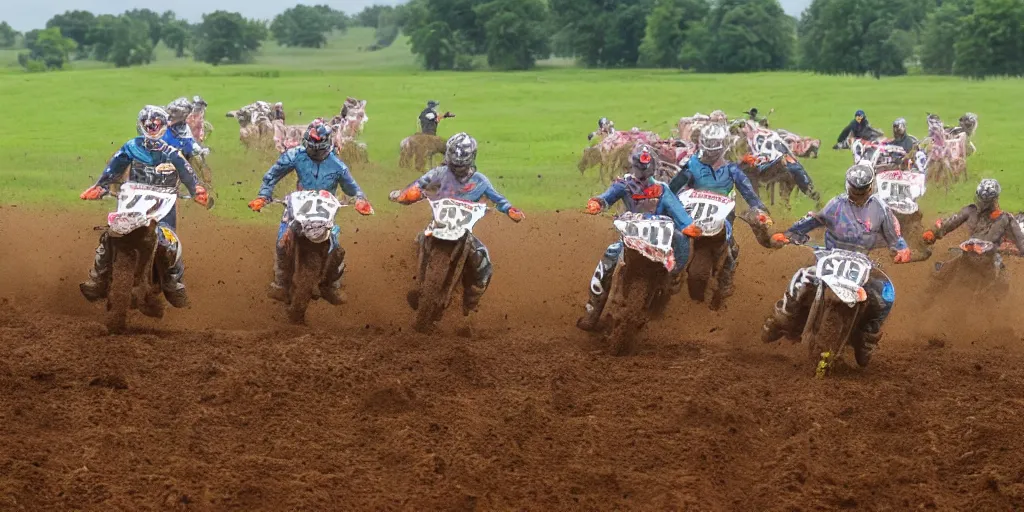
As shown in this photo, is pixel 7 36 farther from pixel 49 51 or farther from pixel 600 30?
pixel 600 30

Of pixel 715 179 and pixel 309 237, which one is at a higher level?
pixel 715 179

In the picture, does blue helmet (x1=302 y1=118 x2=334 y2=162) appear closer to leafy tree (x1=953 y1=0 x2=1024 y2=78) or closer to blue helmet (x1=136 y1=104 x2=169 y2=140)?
blue helmet (x1=136 y1=104 x2=169 y2=140)

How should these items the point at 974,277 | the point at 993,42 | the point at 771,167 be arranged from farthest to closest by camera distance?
the point at 993,42
the point at 771,167
the point at 974,277

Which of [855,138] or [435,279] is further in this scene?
[855,138]

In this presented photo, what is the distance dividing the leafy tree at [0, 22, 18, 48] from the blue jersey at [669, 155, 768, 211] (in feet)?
407

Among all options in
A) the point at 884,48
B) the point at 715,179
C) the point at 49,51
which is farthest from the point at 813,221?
the point at 49,51

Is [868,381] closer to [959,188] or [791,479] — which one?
[791,479]

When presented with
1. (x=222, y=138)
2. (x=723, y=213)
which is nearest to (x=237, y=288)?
(x=723, y=213)

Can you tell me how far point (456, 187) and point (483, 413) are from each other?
3.79 m

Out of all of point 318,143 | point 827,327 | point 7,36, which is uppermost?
point 318,143

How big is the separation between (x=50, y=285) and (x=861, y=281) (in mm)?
9836

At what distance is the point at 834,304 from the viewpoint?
11039 millimetres

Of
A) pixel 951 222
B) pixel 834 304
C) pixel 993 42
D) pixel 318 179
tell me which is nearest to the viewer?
pixel 834 304

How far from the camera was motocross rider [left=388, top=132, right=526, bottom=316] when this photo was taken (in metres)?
12.9
